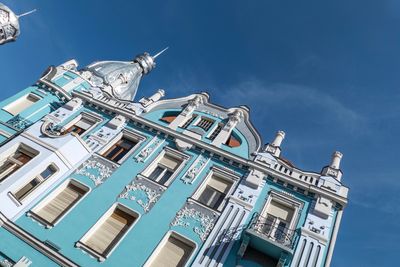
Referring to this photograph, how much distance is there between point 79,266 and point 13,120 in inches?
428

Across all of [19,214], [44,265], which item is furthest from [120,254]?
[19,214]

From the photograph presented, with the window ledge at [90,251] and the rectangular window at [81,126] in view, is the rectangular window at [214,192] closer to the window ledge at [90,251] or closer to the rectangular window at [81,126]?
the window ledge at [90,251]

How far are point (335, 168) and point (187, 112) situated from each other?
9.02 meters

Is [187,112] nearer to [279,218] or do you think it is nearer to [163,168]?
[163,168]

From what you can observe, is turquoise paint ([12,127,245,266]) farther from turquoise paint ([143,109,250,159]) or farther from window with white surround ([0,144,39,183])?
turquoise paint ([143,109,250,159])

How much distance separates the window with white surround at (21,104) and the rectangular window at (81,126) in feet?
12.5

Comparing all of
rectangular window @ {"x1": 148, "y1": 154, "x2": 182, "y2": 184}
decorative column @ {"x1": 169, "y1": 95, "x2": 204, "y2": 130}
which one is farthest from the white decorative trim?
decorative column @ {"x1": 169, "y1": 95, "x2": 204, "y2": 130}

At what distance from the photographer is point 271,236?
38.1 feet

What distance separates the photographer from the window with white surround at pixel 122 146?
52.6ft

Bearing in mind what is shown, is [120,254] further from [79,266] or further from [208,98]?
[208,98]

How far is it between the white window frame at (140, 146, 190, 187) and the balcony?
14.3 ft

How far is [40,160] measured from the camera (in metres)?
13.8

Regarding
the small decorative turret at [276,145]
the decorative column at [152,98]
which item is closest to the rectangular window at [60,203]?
the decorative column at [152,98]

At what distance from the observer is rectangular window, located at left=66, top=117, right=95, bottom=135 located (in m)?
17.5
